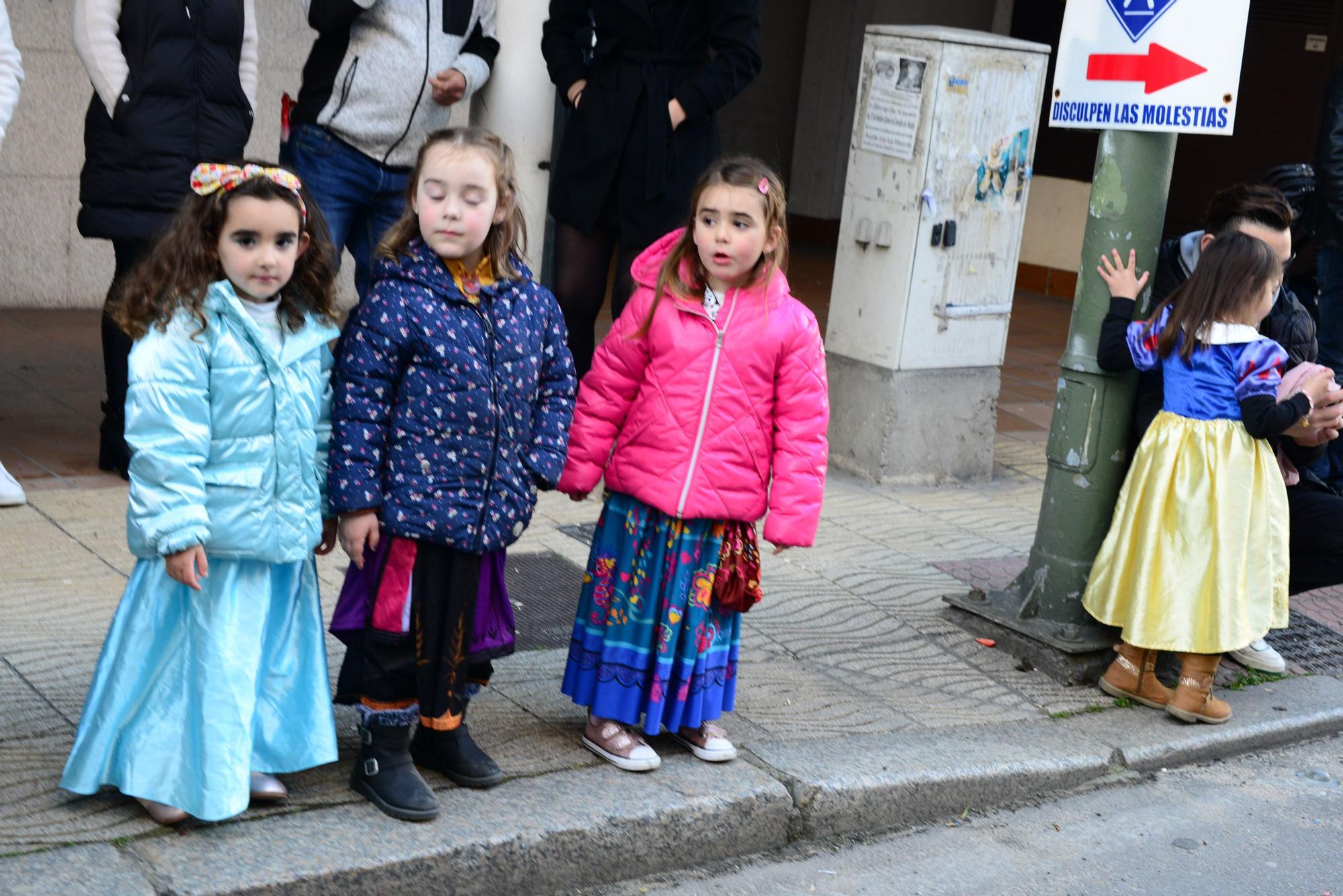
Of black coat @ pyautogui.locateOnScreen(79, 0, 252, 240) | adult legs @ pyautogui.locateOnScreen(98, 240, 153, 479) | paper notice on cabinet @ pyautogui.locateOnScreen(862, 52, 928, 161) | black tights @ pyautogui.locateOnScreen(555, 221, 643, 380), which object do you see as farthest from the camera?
paper notice on cabinet @ pyautogui.locateOnScreen(862, 52, 928, 161)

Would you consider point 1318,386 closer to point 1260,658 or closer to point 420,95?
point 1260,658

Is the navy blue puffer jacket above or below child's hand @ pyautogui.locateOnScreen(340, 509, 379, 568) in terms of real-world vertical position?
above

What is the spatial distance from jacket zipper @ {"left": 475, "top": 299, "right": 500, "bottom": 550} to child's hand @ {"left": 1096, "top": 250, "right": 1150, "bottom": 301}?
7.44 feet

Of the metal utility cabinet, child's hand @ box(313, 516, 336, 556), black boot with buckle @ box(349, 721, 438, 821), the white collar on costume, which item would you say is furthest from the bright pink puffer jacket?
the metal utility cabinet

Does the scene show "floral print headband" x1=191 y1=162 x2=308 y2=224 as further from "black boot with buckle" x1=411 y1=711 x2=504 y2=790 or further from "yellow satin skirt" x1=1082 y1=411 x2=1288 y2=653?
"yellow satin skirt" x1=1082 y1=411 x2=1288 y2=653

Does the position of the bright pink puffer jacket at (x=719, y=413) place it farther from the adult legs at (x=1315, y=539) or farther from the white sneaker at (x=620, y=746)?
the adult legs at (x=1315, y=539)

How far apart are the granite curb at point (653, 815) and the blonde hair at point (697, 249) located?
3.68ft

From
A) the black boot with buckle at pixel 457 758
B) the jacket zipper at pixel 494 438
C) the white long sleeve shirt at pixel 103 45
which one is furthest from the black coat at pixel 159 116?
the black boot with buckle at pixel 457 758

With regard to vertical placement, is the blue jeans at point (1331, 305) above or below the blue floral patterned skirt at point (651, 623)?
above

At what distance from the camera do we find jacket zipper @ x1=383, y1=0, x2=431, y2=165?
16.5ft

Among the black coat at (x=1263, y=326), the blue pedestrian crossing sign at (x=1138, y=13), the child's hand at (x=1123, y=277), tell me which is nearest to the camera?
the blue pedestrian crossing sign at (x=1138, y=13)

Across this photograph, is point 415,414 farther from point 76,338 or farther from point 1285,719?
point 76,338

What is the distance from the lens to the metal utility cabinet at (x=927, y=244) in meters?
6.50

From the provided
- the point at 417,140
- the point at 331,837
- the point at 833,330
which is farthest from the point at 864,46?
the point at 331,837
